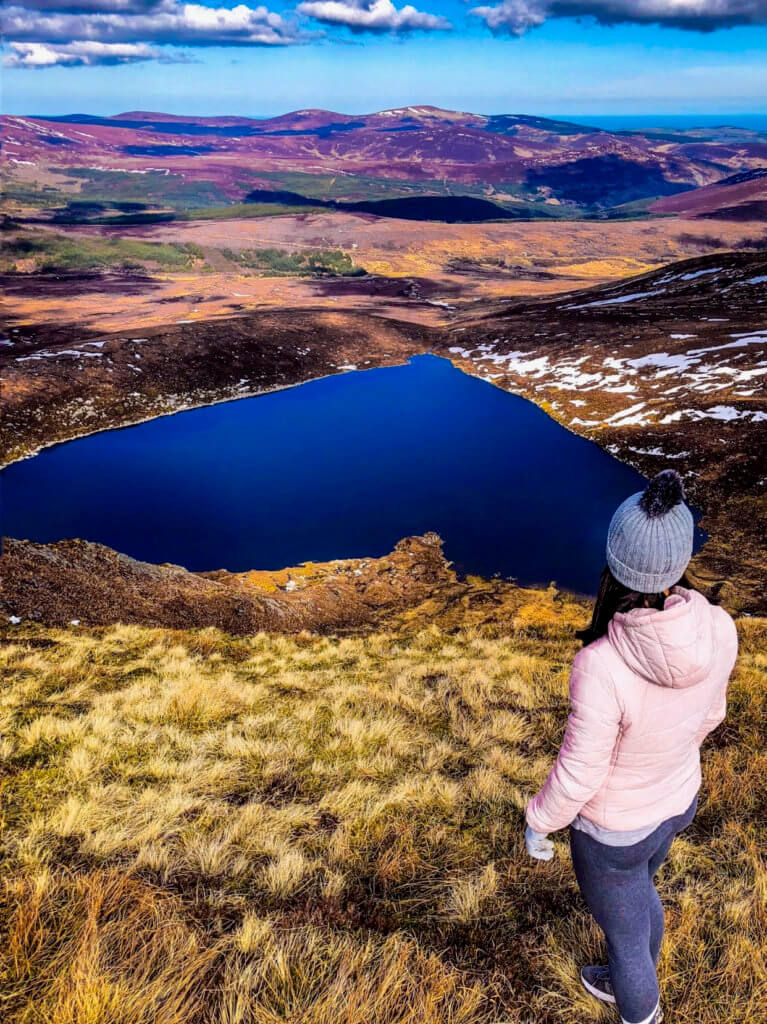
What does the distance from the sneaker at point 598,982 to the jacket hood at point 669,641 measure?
6.94ft

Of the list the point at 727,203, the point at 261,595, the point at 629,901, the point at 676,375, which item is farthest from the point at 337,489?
the point at 727,203

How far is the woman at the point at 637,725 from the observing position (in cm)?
208

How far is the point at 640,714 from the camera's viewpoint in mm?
2189

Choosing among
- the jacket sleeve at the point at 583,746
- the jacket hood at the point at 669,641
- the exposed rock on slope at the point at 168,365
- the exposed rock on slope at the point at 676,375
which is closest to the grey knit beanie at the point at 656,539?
the jacket hood at the point at 669,641

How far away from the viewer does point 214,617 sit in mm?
14914

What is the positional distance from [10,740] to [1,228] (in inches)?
4924

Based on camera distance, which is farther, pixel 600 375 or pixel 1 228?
pixel 1 228

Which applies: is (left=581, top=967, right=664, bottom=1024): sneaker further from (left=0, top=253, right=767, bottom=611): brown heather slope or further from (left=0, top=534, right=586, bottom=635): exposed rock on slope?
(left=0, top=253, right=767, bottom=611): brown heather slope

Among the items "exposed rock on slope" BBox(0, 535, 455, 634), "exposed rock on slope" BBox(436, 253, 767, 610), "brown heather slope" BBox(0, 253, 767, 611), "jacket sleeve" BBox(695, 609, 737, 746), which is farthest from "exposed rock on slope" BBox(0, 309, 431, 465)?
"jacket sleeve" BBox(695, 609, 737, 746)

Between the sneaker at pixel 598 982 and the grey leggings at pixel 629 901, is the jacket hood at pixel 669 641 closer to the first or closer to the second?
the grey leggings at pixel 629 901

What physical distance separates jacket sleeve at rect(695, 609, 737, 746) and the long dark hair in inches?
8.5

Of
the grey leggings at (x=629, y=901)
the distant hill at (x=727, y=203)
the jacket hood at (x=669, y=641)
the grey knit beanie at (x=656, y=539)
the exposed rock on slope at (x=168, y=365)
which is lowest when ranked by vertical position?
the exposed rock on slope at (x=168, y=365)

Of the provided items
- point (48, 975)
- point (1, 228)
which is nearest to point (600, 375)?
point (48, 975)

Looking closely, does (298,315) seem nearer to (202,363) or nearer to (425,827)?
(202,363)
